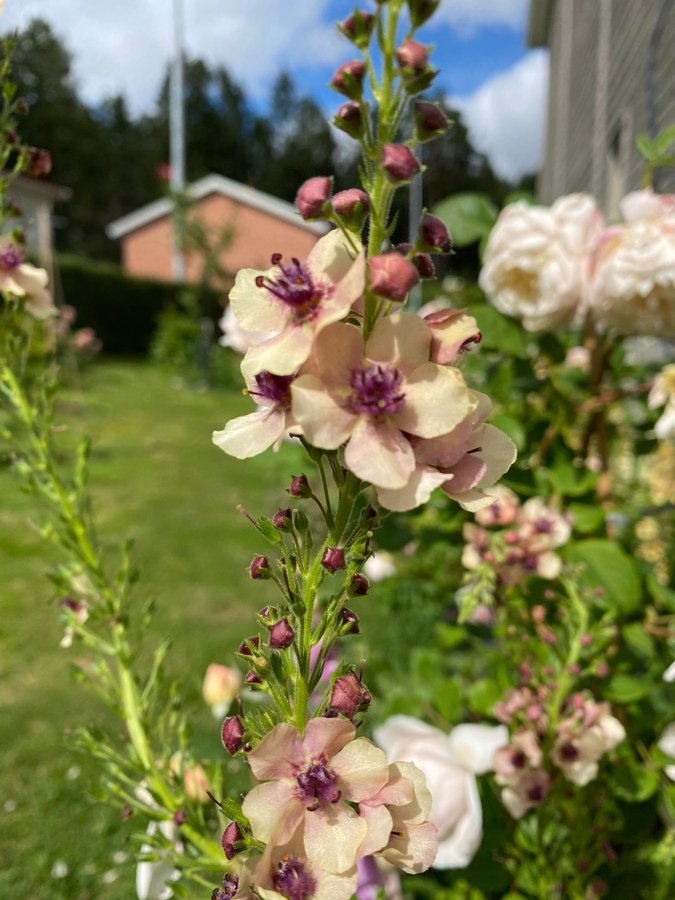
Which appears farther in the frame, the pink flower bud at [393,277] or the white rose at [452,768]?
the white rose at [452,768]

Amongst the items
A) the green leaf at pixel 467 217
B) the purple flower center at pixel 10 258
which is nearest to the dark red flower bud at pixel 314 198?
the purple flower center at pixel 10 258

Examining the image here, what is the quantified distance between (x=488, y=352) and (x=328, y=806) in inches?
43.3

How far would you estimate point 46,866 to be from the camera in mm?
2006

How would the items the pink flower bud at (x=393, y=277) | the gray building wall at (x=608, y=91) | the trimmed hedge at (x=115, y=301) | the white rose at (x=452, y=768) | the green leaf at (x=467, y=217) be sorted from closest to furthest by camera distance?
the pink flower bud at (x=393, y=277)
the white rose at (x=452, y=768)
the green leaf at (x=467, y=217)
the gray building wall at (x=608, y=91)
the trimmed hedge at (x=115, y=301)

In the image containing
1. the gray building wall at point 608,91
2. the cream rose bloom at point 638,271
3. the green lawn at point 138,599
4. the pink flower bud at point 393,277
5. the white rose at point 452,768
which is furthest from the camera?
the gray building wall at point 608,91

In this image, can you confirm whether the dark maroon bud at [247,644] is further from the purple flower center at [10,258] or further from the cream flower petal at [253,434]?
the purple flower center at [10,258]

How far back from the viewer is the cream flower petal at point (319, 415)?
470 mm

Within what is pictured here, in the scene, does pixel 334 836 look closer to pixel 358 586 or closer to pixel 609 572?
pixel 358 586

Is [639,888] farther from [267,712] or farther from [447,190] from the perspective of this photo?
[447,190]

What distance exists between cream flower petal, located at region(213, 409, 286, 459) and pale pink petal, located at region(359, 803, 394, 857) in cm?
25

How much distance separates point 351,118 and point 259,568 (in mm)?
315

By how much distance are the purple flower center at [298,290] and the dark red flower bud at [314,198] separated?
0.11 feet

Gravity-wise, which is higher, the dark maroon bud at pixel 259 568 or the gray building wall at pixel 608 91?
the gray building wall at pixel 608 91

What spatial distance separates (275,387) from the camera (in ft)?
1.72
